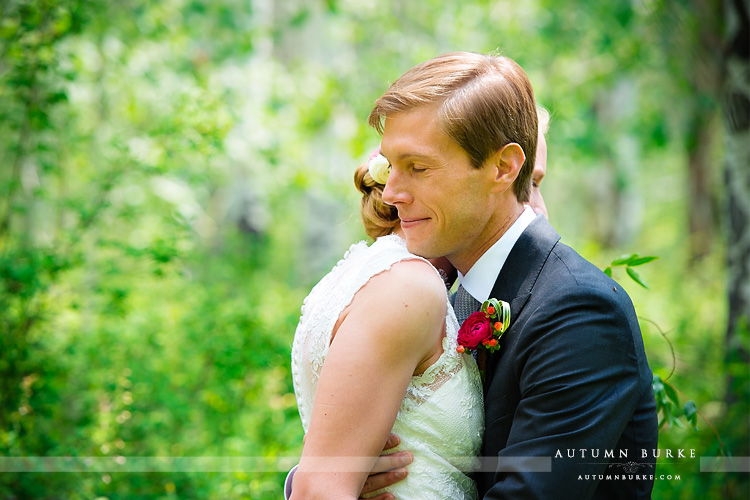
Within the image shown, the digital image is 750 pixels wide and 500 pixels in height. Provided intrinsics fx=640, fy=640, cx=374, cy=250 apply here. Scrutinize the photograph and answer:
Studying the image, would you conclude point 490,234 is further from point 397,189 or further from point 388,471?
point 388,471

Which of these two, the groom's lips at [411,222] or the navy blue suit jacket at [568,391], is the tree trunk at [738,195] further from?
the groom's lips at [411,222]

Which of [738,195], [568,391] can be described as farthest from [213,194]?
[568,391]

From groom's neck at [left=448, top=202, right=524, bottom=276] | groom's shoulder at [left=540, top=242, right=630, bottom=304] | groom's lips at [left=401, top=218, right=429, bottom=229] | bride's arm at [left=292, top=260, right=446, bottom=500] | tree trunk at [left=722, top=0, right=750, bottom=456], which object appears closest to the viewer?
bride's arm at [left=292, top=260, right=446, bottom=500]

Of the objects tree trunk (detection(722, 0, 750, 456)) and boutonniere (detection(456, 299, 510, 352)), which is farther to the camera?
tree trunk (detection(722, 0, 750, 456))

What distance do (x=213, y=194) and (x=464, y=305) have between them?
13046mm

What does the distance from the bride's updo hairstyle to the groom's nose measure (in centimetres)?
10

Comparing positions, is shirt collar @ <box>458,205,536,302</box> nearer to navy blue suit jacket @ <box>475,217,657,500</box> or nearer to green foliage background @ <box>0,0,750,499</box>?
navy blue suit jacket @ <box>475,217,657,500</box>

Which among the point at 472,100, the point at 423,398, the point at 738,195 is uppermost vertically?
the point at 472,100

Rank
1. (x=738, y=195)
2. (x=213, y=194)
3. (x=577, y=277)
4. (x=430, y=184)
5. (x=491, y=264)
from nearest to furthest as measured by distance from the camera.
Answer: (x=577, y=277)
(x=430, y=184)
(x=491, y=264)
(x=738, y=195)
(x=213, y=194)

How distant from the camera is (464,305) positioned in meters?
2.11

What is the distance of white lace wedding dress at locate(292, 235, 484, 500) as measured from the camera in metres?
1.78

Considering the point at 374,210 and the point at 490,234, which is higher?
the point at 374,210

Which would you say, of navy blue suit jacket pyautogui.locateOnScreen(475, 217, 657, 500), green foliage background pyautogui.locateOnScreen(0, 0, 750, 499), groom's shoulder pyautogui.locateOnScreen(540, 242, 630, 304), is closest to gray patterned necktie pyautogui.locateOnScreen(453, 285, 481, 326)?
navy blue suit jacket pyautogui.locateOnScreen(475, 217, 657, 500)

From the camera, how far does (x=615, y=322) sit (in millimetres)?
1713
